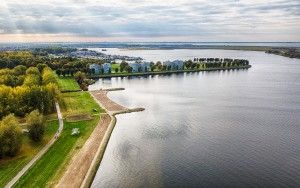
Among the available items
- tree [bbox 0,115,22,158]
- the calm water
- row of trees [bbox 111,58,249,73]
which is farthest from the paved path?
row of trees [bbox 111,58,249,73]

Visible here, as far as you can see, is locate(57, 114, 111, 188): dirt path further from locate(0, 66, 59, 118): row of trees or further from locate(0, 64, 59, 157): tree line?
locate(0, 66, 59, 118): row of trees

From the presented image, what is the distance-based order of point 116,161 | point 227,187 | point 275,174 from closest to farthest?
1. point 227,187
2. point 275,174
3. point 116,161

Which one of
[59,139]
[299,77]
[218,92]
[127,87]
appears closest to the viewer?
[59,139]

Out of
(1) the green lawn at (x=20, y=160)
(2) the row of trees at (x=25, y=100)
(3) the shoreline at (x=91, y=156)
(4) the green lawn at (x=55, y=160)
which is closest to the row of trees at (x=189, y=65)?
(3) the shoreline at (x=91, y=156)

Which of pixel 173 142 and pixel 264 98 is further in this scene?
pixel 264 98

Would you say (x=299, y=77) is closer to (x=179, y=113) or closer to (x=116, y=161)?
(x=179, y=113)

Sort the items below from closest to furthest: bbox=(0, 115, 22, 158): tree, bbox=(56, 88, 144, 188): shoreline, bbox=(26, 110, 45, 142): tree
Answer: bbox=(56, 88, 144, 188): shoreline, bbox=(0, 115, 22, 158): tree, bbox=(26, 110, 45, 142): tree

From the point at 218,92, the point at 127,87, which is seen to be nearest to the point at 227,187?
the point at 218,92
